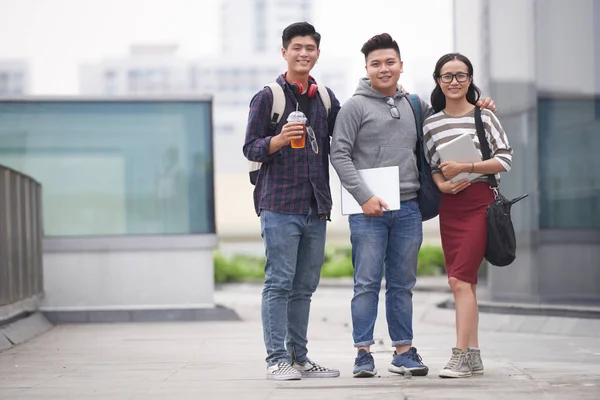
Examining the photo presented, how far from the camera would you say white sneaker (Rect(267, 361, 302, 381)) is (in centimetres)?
631

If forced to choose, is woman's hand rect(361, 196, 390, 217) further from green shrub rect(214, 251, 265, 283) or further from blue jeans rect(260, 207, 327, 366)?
green shrub rect(214, 251, 265, 283)

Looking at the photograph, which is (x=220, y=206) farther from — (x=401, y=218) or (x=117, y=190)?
(x=401, y=218)

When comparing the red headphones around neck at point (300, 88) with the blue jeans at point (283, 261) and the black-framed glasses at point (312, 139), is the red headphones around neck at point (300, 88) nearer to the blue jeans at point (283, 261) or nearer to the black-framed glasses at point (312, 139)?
the black-framed glasses at point (312, 139)

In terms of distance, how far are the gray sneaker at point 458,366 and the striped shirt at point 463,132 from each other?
0.95 m

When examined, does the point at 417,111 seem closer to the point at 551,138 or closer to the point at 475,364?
the point at 475,364

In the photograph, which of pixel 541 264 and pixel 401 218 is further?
pixel 541 264

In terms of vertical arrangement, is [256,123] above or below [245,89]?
below

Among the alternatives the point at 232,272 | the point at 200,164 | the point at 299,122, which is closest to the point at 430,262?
the point at 232,272

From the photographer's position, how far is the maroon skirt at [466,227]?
645 cm

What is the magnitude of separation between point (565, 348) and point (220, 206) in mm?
52244

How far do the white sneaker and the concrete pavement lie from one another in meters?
0.06

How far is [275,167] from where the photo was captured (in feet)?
21.1

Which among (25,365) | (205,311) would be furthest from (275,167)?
(205,311)

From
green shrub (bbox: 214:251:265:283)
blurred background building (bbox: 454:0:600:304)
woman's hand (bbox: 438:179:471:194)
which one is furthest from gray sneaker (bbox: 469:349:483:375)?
green shrub (bbox: 214:251:265:283)
